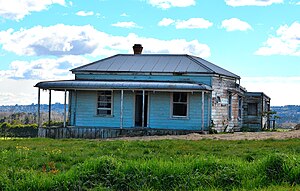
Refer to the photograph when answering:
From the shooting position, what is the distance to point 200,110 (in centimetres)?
2841

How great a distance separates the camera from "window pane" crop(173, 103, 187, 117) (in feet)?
94.5

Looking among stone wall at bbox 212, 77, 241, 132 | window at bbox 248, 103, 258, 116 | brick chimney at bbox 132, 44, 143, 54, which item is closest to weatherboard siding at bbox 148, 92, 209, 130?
stone wall at bbox 212, 77, 241, 132

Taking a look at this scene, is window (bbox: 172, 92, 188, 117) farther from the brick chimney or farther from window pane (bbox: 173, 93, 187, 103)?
the brick chimney

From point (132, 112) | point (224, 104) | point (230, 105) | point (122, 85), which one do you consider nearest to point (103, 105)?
point (132, 112)

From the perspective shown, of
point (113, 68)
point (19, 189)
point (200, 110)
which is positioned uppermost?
point (113, 68)

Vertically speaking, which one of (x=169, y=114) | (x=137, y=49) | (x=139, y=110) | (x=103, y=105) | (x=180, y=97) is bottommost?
(x=169, y=114)

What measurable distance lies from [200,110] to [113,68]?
19.2 feet

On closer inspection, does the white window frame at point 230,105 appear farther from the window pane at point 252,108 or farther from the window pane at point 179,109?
the window pane at point 179,109

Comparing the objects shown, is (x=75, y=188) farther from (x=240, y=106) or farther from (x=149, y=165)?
(x=240, y=106)

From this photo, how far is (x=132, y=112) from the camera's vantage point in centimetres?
2923

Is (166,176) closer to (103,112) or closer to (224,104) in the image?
(103,112)

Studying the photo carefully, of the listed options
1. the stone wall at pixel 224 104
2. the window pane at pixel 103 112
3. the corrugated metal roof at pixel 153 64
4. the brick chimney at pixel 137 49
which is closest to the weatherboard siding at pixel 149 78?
the corrugated metal roof at pixel 153 64

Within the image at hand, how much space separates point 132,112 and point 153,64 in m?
3.43

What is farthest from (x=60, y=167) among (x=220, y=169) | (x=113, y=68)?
(x=113, y=68)
